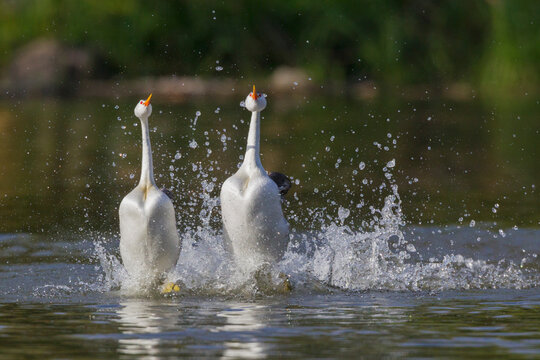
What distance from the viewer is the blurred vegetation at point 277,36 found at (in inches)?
1315

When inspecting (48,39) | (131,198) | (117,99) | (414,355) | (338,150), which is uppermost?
(48,39)

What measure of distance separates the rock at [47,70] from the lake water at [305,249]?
10.7m

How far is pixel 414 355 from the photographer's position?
6906 millimetres

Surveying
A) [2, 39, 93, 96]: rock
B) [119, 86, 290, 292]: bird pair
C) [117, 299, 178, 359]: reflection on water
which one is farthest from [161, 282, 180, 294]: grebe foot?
[2, 39, 93, 96]: rock

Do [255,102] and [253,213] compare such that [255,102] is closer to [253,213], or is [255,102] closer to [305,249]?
[253,213]

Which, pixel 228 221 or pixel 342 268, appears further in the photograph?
pixel 342 268

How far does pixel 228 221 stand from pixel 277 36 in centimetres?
2655

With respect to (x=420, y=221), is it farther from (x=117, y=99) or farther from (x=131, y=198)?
(x=117, y=99)

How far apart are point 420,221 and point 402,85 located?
21.0 metres

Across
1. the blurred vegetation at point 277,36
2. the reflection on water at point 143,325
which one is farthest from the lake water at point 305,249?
the blurred vegetation at point 277,36

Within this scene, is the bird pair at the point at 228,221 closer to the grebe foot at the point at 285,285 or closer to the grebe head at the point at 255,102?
Answer: the grebe head at the point at 255,102

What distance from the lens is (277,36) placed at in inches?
1403

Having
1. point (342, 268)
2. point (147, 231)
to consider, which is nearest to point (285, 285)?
point (342, 268)

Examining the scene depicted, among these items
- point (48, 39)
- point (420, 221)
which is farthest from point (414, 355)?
point (48, 39)
